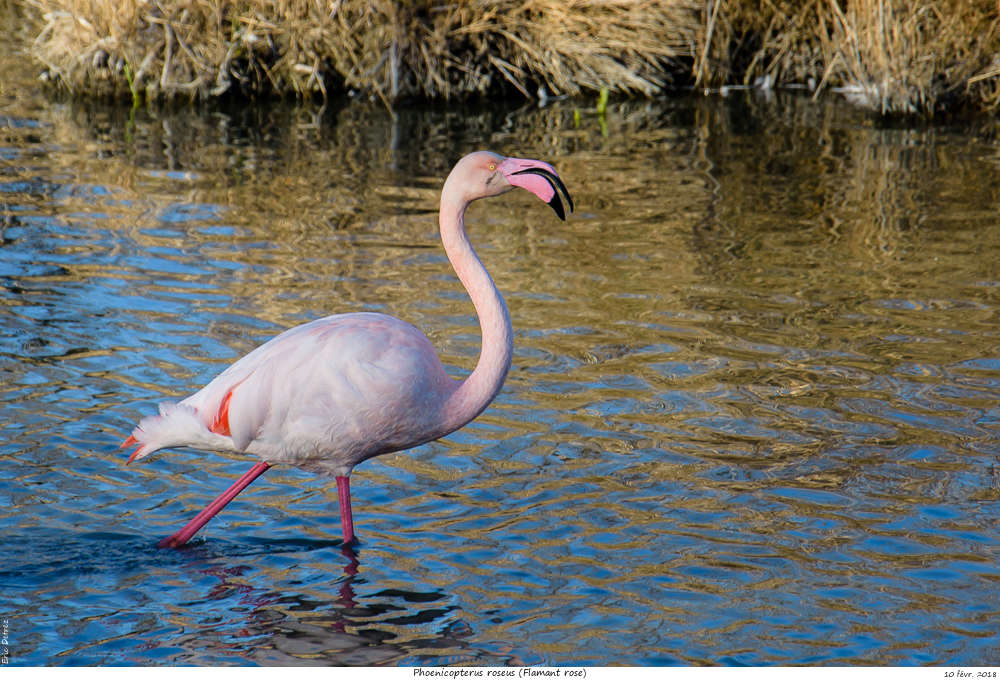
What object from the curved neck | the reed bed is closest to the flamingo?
the curved neck

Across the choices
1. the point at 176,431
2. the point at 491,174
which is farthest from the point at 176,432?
the point at 491,174

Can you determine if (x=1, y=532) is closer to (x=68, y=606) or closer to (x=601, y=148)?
(x=68, y=606)

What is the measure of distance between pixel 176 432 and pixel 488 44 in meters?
10.9

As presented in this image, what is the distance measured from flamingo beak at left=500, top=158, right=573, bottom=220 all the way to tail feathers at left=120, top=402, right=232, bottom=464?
149cm

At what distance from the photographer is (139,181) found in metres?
11.5

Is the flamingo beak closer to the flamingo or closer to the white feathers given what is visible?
the flamingo

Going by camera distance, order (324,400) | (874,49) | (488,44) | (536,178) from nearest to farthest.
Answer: (536,178) → (324,400) → (874,49) → (488,44)

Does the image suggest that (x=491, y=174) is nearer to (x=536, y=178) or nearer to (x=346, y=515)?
(x=536, y=178)

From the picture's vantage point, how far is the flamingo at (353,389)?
4.70 meters

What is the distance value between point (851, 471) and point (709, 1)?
10.6m

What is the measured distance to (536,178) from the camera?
4.64 meters

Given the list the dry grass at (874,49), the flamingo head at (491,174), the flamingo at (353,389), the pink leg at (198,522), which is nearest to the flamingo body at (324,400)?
the flamingo at (353,389)

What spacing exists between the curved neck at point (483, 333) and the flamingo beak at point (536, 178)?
0.77ft

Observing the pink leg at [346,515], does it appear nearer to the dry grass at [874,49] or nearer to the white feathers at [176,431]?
the white feathers at [176,431]
